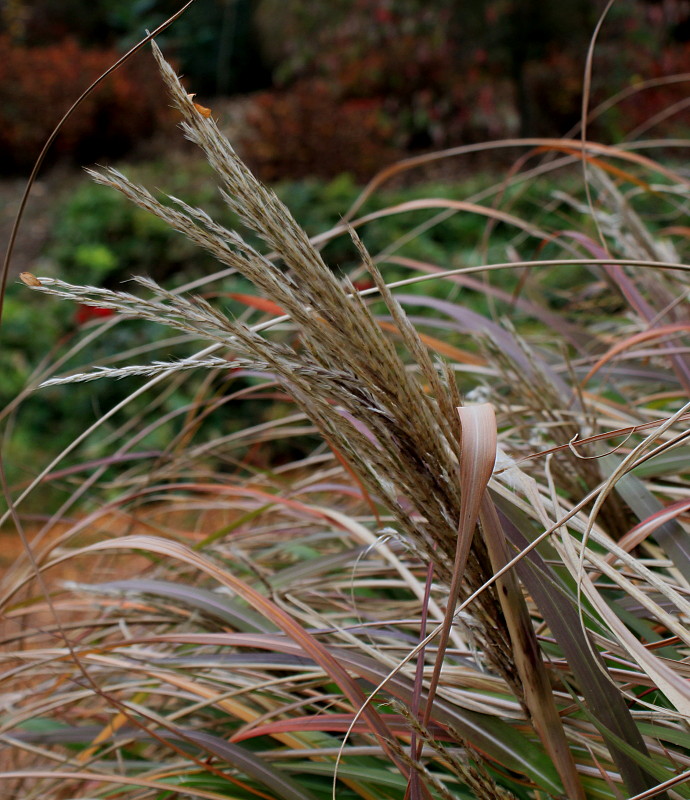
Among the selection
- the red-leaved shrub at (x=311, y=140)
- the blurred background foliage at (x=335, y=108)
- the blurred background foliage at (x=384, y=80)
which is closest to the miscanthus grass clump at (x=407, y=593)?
the blurred background foliage at (x=335, y=108)

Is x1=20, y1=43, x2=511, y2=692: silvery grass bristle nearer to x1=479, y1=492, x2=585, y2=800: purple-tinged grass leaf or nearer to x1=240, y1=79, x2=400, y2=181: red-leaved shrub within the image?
x1=479, y1=492, x2=585, y2=800: purple-tinged grass leaf

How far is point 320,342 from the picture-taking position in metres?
0.51

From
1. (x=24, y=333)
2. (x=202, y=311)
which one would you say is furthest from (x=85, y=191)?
(x=202, y=311)

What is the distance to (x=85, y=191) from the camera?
19.1 ft

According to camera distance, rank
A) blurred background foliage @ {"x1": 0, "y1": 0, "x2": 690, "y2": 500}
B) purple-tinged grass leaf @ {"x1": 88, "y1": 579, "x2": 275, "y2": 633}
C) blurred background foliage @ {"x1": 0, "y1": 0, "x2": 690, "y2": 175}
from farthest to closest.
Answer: blurred background foliage @ {"x1": 0, "y1": 0, "x2": 690, "y2": 175} < blurred background foliage @ {"x1": 0, "y1": 0, "x2": 690, "y2": 500} < purple-tinged grass leaf @ {"x1": 88, "y1": 579, "x2": 275, "y2": 633}

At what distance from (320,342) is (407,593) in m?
0.63

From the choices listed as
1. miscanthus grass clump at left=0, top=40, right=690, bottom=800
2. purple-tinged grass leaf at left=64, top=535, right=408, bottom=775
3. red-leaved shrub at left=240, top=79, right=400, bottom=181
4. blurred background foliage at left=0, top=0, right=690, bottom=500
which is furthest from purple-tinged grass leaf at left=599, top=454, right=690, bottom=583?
red-leaved shrub at left=240, top=79, right=400, bottom=181

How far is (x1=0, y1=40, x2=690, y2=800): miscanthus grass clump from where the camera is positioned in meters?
0.49

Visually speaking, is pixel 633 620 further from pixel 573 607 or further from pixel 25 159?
pixel 25 159

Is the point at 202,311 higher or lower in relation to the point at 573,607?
higher

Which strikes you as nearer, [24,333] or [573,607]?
[573,607]

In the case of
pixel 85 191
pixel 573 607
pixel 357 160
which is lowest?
pixel 573 607

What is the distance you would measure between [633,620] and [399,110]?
29.1ft

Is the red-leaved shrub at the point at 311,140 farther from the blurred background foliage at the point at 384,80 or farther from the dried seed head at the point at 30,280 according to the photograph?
the dried seed head at the point at 30,280
